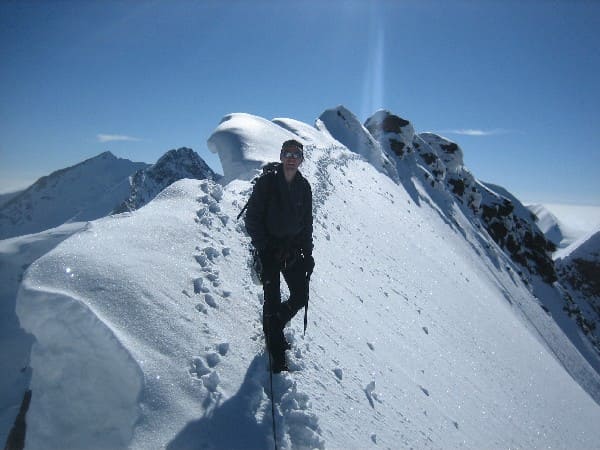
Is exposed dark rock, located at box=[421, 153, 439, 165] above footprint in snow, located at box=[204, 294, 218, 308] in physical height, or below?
above

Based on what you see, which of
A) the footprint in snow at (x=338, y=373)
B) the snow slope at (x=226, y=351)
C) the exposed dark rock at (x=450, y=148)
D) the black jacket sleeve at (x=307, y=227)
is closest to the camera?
the snow slope at (x=226, y=351)

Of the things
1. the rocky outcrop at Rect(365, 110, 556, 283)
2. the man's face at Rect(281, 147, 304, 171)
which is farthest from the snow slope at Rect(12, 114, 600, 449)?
the rocky outcrop at Rect(365, 110, 556, 283)

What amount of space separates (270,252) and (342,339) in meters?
2.68

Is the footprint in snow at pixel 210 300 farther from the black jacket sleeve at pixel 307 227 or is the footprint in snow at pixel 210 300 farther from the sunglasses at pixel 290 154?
the sunglasses at pixel 290 154

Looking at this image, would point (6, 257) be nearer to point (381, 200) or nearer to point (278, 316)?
point (381, 200)

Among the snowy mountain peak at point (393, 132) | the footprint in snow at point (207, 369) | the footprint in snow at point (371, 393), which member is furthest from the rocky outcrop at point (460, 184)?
the footprint in snow at point (207, 369)

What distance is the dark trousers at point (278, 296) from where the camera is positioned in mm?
4672

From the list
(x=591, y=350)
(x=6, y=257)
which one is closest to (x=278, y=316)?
(x=6, y=257)

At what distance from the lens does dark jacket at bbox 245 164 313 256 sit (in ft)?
15.8

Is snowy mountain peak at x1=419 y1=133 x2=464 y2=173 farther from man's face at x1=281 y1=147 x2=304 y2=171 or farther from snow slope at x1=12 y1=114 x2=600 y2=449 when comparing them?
man's face at x1=281 y1=147 x2=304 y2=171

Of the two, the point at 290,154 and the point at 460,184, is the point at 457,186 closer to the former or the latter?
the point at 460,184

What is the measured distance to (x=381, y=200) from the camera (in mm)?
22438

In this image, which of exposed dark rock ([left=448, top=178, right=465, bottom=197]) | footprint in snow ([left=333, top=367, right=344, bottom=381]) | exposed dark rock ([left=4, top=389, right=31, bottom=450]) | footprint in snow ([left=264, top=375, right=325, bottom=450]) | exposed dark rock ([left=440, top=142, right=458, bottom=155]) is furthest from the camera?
exposed dark rock ([left=440, top=142, right=458, bottom=155])

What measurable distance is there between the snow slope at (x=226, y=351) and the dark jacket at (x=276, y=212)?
115 cm
